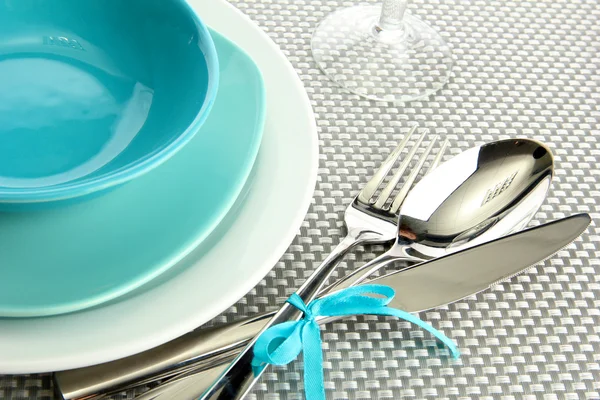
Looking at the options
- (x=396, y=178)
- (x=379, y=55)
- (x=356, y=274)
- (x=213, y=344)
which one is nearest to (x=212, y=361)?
(x=213, y=344)

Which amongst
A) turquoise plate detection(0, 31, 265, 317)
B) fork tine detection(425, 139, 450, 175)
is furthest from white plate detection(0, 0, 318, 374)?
fork tine detection(425, 139, 450, 175)

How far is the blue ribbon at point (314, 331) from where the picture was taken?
1.40ft

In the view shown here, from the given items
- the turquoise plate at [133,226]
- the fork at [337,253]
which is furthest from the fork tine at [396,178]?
the turquoise plate at [133,226]

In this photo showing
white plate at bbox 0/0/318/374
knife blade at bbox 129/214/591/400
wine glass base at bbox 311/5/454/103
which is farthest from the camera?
wine glass base at bbox 311/5/454/103

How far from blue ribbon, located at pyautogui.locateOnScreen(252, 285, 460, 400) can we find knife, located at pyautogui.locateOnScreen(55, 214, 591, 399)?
2 cm

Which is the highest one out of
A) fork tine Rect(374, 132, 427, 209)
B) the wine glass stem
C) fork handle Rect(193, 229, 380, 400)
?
the wine glass stem

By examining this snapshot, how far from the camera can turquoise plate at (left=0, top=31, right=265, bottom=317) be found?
40 cm

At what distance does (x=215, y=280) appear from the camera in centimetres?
43

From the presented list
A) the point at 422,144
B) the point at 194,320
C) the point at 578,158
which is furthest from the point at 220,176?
the point at 578,158

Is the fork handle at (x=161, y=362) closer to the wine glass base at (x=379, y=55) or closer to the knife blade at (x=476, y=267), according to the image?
the knife blade at (x=476, y=267)

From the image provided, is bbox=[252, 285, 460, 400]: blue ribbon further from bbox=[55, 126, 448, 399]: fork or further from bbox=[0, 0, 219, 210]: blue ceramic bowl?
bbox=[0, 0, 219, 210]: blue ceramic bowl

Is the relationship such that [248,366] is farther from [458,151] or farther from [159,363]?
[458,151]

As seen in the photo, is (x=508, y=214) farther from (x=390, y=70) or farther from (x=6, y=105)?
(x=6, y=105)

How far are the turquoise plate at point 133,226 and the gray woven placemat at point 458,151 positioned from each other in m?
0.08
